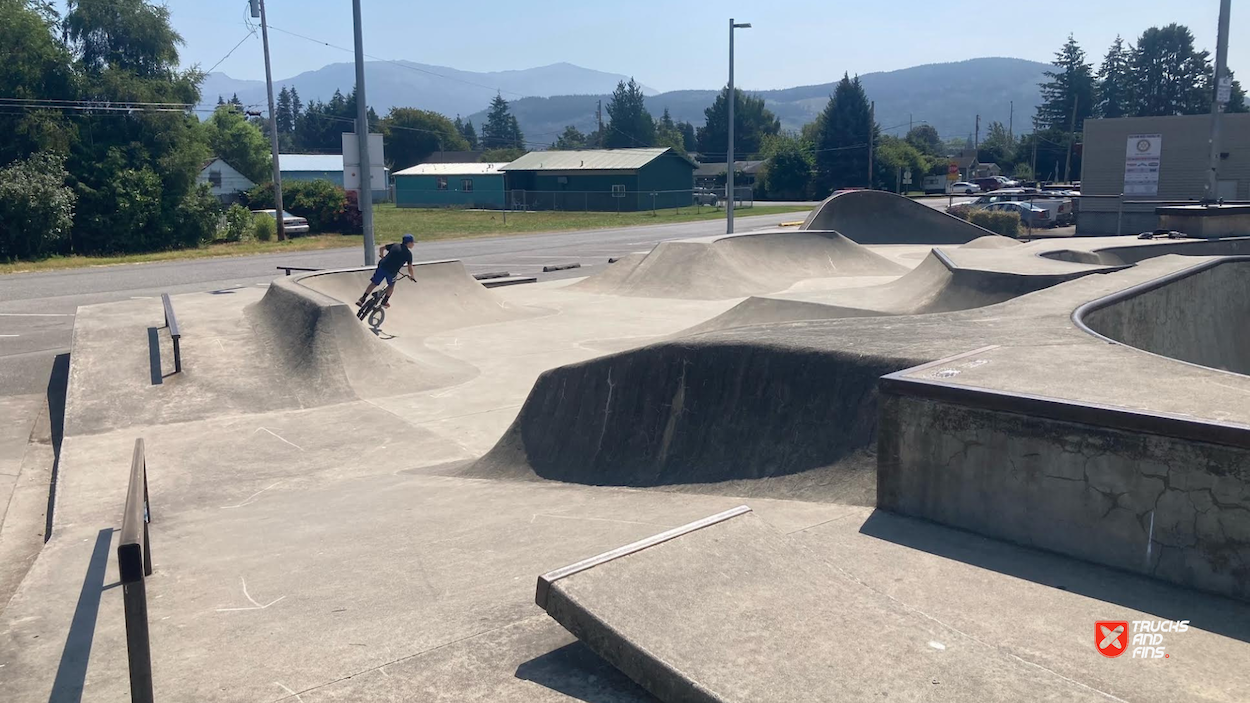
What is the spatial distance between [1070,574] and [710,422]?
3117 millimetres

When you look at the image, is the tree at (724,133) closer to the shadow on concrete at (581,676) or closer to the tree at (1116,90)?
the tree at (1116,90)

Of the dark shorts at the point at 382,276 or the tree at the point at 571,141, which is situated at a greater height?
the tree at the point at 571,141

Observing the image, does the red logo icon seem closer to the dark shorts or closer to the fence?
the dark shorts

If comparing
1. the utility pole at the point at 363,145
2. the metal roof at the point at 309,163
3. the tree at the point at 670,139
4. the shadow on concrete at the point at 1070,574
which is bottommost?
the shadow on concrete at the point at 1070,574

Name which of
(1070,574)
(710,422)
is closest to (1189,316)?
(710,422)

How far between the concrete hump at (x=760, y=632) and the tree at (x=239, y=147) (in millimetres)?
78745

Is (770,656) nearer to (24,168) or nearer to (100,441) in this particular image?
(100,441)

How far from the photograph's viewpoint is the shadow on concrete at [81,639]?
380cm

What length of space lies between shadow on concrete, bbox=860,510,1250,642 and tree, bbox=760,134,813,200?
257 feet

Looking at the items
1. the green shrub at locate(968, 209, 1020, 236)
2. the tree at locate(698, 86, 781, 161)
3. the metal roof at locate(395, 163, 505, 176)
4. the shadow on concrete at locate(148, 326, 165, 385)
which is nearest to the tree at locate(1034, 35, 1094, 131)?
the tree at locate(698, 86, 781, 161)

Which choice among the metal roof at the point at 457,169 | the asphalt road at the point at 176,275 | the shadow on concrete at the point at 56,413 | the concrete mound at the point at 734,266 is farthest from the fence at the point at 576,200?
the shadow on concrete at the point at 56,413

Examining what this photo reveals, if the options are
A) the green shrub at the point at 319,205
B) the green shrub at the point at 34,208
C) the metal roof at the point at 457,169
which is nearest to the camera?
the green shrub at the point at 34,208

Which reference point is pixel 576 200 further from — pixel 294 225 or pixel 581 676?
pixel 581 676

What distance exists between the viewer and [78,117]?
1378 inches
